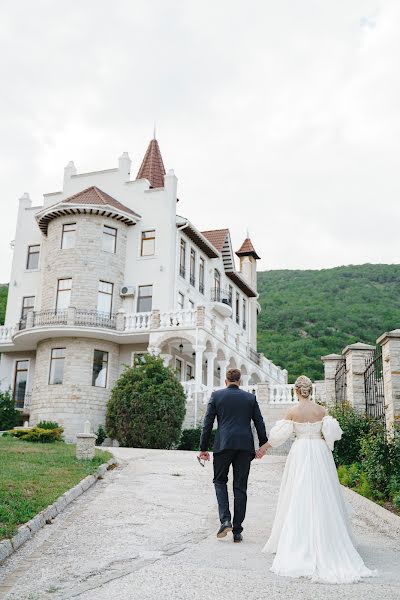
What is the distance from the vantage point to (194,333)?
2895cm

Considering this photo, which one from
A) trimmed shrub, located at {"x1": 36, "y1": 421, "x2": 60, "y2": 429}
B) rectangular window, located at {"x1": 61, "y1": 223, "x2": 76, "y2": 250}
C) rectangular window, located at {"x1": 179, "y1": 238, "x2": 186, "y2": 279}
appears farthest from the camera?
rectangular window, located at {"x1": 179, "y1": 238, "x2": 186, "y2": 279}

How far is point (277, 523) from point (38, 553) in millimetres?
2572

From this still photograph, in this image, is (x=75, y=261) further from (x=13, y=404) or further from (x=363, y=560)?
(x=363, y=560)

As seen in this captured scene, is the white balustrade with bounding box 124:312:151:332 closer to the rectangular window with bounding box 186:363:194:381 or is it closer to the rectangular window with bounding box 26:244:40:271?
Answer: the rectangular window with bounding box 186:363:194:381

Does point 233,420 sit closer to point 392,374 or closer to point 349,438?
point 392,374

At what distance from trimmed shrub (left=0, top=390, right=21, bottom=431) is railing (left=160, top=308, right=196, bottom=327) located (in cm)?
719

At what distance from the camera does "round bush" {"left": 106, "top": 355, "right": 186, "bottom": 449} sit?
23.8 metres

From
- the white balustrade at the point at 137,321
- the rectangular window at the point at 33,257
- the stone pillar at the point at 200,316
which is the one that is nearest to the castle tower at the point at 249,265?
the rectangular window at the point at 33,257

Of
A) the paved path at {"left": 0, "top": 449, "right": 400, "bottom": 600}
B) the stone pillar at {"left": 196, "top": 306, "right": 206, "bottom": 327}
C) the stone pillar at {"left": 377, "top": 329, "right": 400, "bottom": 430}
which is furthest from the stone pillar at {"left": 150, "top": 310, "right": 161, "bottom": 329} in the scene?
the stone pillar at {"left": 377, "top": 329, "right": 400, "bottom": 430}

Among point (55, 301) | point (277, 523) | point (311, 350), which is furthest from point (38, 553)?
point (311, 350)

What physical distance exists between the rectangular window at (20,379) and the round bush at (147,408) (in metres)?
9.05

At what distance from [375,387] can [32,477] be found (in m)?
7.02

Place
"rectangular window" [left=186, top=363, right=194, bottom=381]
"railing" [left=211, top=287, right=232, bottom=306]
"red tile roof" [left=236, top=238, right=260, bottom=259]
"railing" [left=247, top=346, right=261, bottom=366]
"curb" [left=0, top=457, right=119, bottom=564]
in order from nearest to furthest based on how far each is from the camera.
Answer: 1. "curb" [left=0, top=457, right=119, bottom=564]
2. "rectangular window" [left=186, top=363, right=194, bottom=381]
3. "railing" [left=247, top=346, right=261, bottom=366]
4. "railing" [left=211, top=287, right=232, bottom=306]
5. "red tile roof" [left=236, top=238, right=260, bottom=259]

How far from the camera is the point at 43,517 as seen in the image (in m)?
8.91
